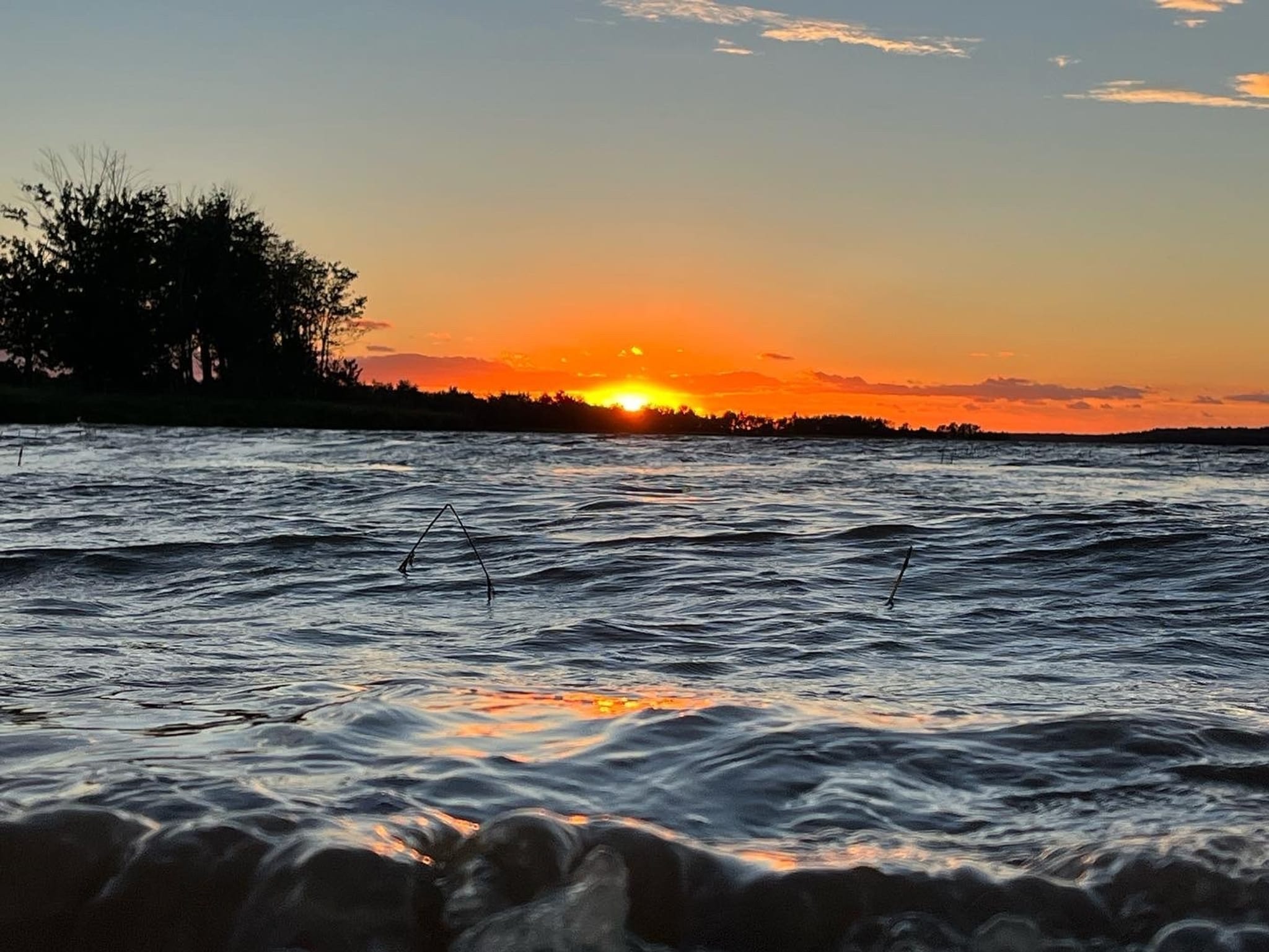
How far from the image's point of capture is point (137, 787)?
333cm

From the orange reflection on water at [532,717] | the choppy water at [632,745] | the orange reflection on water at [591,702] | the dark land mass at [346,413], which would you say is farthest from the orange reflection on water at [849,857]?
the dark land mass at [346,413]

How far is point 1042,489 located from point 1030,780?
53.4ft

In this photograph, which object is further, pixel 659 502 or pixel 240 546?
pixel 659 502

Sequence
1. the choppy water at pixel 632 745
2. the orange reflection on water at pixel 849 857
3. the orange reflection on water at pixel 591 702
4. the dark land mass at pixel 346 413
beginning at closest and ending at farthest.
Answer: the choppy water at pixel 632 745
the orange reflection on water at pixel 849 857
the orange reflection on water at pixel 591 702
the dark land mass at pixel 346 413

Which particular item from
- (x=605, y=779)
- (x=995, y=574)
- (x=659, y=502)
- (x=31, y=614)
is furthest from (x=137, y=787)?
(x=659, y=502)

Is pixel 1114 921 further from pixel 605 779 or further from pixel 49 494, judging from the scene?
pixel 49 494

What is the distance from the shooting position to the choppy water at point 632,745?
9.29ft

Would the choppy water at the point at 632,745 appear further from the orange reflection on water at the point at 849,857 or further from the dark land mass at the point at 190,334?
the dark land mass at the point at 190,334

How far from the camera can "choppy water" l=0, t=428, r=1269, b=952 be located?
9.29 ft

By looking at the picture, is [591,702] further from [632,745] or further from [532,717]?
[632,745]

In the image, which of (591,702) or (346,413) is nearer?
(591,702)

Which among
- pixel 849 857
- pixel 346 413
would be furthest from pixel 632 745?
pixel 346 413

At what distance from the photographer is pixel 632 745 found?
4.17 m

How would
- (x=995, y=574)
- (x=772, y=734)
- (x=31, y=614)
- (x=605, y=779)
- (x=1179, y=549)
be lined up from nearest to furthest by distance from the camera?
(x=605, y=779) → (x=772, y=734) → (x=31, y=614) → (x=995, y=574) → (x=1179, y=549)
